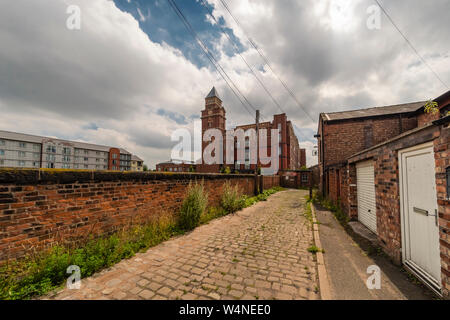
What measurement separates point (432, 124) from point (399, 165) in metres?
1.36

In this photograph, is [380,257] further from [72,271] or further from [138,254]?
[72,271]

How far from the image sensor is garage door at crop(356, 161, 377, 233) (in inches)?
197

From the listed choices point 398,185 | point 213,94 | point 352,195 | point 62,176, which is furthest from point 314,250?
point 213,94

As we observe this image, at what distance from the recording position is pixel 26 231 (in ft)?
8.46

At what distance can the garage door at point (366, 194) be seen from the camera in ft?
16.4

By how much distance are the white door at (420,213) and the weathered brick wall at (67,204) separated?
5670 mm

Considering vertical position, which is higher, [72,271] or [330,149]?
[330,149]

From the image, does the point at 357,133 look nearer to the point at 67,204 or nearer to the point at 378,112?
the point at 378,112

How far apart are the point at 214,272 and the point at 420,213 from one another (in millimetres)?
3696

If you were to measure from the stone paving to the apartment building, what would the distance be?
54.9m

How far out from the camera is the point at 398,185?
3.45 metres

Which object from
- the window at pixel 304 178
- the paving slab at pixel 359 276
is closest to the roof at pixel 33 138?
the window at pixel 304 178

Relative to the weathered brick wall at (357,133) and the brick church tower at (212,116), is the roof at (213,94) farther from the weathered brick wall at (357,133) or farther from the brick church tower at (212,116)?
the weathered brick wall at (357,133)
